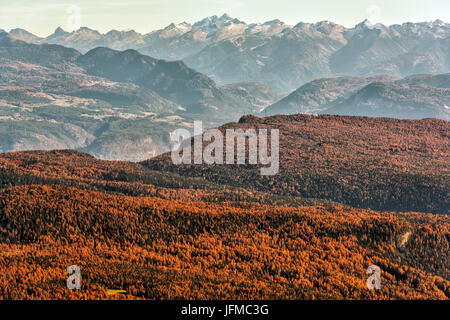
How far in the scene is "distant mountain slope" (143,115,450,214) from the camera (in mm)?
83062

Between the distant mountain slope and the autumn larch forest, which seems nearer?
the autumn larch forest

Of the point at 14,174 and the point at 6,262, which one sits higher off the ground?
the point at 14,174

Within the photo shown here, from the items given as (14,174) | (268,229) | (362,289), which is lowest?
(362,289)

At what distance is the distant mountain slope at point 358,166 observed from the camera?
3270 inches

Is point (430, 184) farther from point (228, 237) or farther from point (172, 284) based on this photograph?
point (172, 284)

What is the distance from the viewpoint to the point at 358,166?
9731cm

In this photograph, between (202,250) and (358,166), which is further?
(358,166)

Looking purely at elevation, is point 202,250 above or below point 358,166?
below

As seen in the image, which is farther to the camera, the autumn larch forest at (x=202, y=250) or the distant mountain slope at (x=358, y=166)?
the distant mountain slope at (x=358, y=166)

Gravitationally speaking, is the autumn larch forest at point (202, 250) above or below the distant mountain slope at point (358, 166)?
below

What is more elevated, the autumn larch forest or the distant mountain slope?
the distant mountain slope
